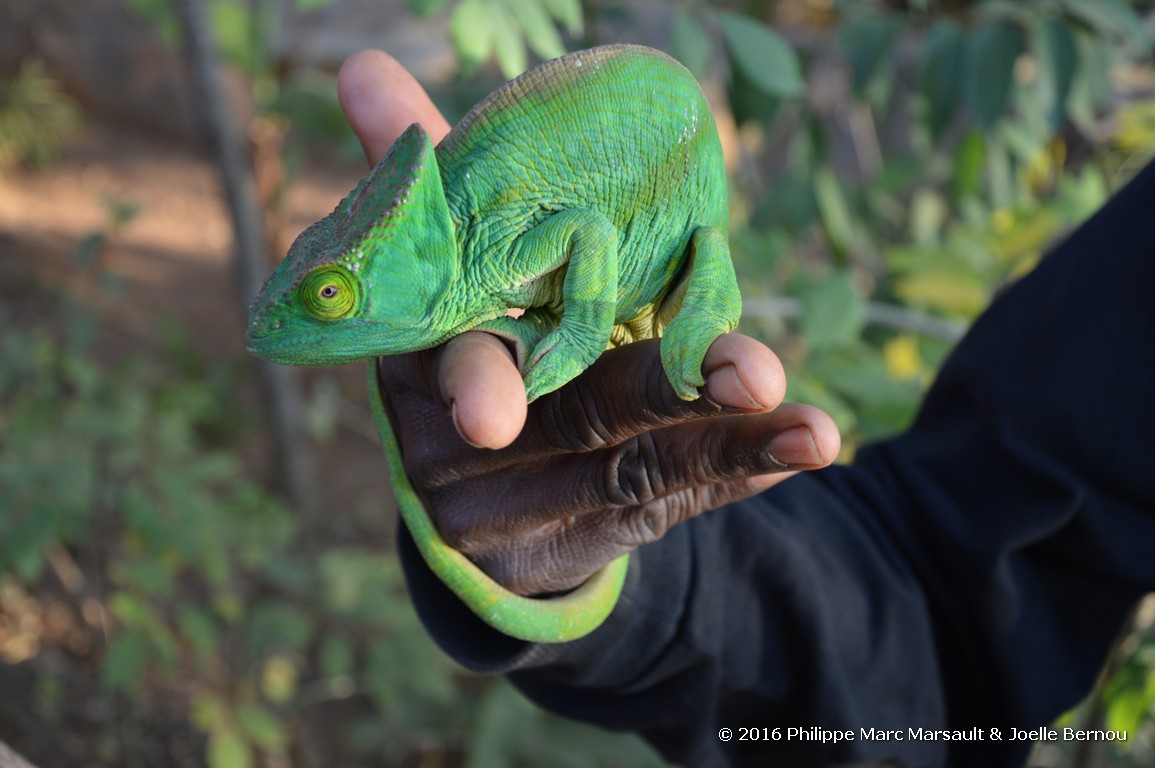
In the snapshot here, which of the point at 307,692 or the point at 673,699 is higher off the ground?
the point at 673,699

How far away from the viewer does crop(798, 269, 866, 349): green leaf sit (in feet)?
4.86

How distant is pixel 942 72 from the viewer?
1.72m

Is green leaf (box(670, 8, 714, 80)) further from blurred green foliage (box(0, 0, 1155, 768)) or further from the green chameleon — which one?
the green chameleon

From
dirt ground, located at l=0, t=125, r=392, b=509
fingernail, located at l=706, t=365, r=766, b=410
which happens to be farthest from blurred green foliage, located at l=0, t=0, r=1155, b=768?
dirt ground, located at l=0, t=125, r=392, b=509

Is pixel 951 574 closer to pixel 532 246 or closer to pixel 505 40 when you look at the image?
pixel 532 246

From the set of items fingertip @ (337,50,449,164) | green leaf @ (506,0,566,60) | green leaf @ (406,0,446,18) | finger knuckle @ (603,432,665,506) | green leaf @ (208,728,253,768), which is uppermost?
green leaf @ (406,0,446,18)

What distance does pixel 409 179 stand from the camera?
81cm

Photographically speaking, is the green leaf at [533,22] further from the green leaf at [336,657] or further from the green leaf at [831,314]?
the green leaf at [336,657]

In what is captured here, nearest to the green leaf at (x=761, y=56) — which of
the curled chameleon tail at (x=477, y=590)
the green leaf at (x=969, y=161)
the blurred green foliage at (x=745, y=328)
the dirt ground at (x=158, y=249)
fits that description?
the blurred green foliage at (x=745, y=328)

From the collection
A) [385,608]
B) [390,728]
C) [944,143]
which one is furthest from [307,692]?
[944,143]

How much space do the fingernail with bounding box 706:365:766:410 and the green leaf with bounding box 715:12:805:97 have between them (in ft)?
3.02

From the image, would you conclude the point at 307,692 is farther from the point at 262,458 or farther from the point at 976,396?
the point at 976,396

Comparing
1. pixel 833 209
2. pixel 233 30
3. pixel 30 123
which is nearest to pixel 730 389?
pixel 833 209

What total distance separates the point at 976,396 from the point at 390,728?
1.71 meters
